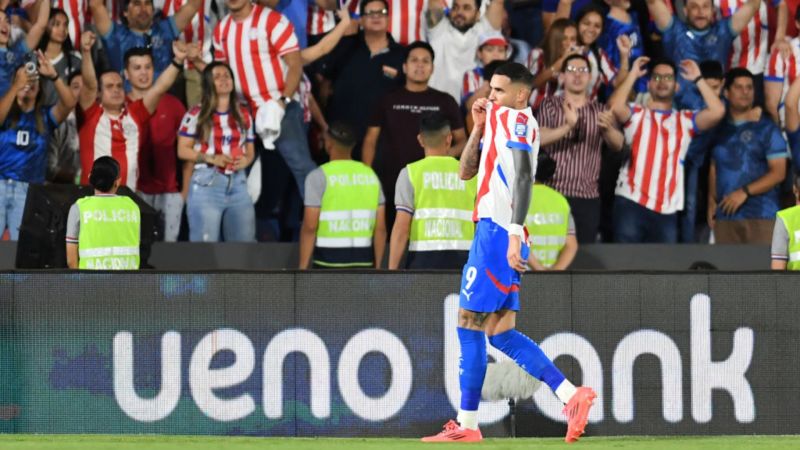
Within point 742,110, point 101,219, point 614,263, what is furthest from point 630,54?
point 101,219

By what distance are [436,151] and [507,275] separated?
10.2 feet

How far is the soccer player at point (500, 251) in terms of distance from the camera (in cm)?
842

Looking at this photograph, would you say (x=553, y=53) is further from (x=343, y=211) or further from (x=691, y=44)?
(x=343, y=211)

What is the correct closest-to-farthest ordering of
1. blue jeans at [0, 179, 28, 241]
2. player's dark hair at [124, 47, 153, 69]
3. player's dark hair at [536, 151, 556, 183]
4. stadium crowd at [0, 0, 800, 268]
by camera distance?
1. player's dark hair at [536, 151, 556, 183]
2. blue jeans at [0, 179, 28, 241]
3. stadium crowd at [0, 0, 800, 268]
4. player's dark hair at [124, 47, 153, 69]

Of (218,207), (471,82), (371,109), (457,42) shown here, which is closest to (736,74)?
(471,82)

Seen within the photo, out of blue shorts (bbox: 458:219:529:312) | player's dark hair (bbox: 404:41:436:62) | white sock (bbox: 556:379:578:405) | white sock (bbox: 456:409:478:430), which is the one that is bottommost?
white sock (bbox: 456:409:478:430)

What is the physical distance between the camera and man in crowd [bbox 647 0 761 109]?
14.0m

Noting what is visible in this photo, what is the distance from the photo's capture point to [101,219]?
10930 mm

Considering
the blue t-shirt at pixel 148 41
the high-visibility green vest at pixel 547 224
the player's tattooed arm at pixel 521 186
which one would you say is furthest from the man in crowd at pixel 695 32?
the player's tattooed arm at pixel 521 186

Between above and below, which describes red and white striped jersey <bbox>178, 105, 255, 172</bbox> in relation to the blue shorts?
above

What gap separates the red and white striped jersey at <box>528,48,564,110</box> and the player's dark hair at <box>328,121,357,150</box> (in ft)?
6.80

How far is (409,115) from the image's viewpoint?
42.6 ft

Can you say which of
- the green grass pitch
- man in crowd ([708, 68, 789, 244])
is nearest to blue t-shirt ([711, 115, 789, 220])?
man in crowd ([708, 68, 789, 244])

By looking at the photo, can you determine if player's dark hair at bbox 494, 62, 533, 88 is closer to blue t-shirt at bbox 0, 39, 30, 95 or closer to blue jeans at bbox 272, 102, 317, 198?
blue jeans at bbox 272, 102, 317, 198
